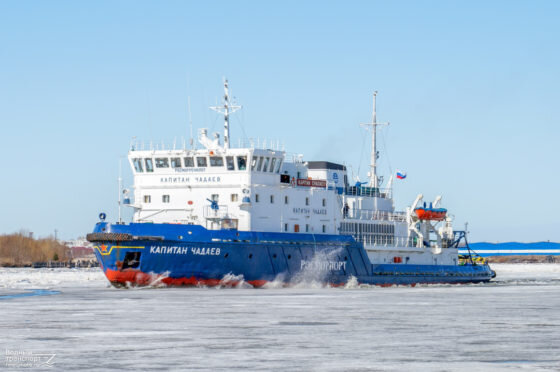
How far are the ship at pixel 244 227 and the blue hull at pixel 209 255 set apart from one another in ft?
0.16

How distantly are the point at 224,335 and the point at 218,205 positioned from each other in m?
24.9

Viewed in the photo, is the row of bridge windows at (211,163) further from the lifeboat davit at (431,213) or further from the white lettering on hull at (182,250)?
the lifeboat davit at (431,213)

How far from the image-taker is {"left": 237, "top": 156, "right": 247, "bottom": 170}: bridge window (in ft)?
153

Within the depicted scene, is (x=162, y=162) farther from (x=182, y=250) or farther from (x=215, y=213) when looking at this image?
(x=182, y=250)

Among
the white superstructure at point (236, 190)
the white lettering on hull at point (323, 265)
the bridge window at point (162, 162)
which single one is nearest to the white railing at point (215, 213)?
the white superstructure at point (236, 190)

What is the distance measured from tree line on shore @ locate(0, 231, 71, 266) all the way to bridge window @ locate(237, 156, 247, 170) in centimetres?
8137

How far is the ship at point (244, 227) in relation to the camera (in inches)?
1682

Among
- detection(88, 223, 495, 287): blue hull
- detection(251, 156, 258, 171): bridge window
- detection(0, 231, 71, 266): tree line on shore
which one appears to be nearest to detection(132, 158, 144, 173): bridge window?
detection(88, 223, 495, 287): blue hull

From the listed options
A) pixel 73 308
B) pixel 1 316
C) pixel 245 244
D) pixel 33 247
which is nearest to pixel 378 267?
pixel 245 244

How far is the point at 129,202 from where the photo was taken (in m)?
48.7

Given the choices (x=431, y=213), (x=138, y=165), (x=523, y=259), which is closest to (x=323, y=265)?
(x=138, y=165)

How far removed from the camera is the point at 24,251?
126 metres

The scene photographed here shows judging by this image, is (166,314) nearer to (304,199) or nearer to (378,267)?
(304,199)

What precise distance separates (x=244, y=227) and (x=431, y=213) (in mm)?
16539
